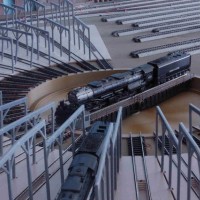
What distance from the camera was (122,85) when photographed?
1199cm

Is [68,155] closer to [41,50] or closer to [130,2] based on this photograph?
[41,50]

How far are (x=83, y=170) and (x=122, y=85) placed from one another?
6040mm

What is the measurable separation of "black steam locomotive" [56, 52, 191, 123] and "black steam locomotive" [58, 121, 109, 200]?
11.7 feet

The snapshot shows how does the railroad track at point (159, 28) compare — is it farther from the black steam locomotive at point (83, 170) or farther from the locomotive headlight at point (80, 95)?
the black steam locomotive at point (83, 170)

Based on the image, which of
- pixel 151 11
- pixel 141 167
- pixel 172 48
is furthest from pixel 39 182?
pixel 151 11

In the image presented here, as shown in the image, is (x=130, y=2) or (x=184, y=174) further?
(x=130, y=2)

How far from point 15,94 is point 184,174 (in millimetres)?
5892

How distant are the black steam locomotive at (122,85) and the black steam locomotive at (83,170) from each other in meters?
3.58

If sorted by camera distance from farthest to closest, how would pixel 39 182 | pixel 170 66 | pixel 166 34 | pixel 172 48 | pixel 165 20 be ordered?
1. pixel 165 20
2. pixel 166 34
3. pixel 172 48
4. pixel 170 66
5. pixel 39 182

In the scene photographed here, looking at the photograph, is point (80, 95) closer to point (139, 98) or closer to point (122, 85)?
point (122, 85)

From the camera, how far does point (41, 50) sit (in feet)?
50.3

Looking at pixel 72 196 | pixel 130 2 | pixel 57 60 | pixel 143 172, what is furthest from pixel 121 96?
pixel 130 2

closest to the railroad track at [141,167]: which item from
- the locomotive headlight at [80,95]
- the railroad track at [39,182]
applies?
the railroad track at [39,182]

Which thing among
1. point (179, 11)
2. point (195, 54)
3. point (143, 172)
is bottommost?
point (143, 172)
